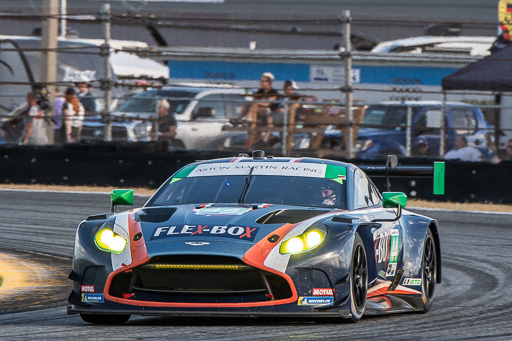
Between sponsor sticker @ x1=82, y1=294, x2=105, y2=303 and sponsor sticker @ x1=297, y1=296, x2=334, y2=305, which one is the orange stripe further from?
sponsor sticker @ x1=82, y1=294, x2=105, y2=303

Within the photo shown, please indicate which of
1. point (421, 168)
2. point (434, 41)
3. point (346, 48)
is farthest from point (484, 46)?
point (421, 168)

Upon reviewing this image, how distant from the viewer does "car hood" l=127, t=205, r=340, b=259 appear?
22.4 ft

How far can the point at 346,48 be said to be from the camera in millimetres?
19078

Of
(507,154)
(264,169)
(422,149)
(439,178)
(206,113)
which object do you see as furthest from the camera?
(206,113)

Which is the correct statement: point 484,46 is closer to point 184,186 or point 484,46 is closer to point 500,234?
point 500,234

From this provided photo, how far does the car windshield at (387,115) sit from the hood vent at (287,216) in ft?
39.6

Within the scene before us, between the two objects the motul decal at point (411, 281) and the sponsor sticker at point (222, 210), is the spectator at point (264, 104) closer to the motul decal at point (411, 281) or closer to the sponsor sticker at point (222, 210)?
the motul decal at point (411, 281)

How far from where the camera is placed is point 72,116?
65.4 feet

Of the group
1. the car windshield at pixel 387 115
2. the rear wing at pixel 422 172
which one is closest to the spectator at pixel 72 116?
the car windshield at pixel 387 115

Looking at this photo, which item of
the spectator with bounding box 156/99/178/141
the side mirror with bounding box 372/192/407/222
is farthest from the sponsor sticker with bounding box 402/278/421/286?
the spectator with bounding box 156/99/178/141

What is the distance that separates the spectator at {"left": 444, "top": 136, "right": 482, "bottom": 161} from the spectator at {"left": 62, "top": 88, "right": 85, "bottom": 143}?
246 inches

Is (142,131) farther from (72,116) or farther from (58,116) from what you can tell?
(58,116)

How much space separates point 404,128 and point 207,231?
1239 cm

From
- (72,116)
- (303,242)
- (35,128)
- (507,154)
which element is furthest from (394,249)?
(35,128)
